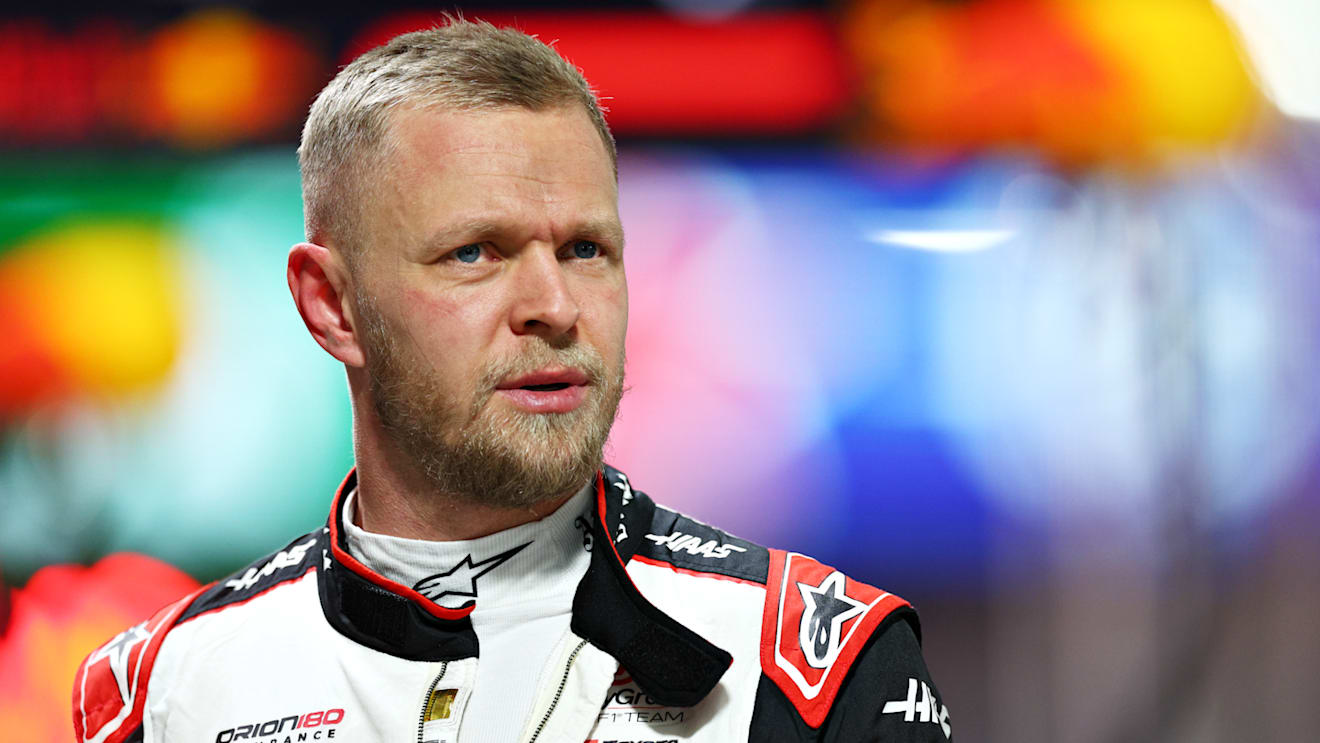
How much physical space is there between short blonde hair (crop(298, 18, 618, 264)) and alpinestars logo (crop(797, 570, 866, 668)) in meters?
0.50

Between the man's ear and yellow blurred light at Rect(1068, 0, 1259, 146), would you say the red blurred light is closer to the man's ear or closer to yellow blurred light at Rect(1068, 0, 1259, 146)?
yellow blurred light at Rect(1068, 0, 1259, 146)

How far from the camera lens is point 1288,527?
2854 mm

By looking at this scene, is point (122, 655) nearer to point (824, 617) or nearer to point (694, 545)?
point (694, 545)

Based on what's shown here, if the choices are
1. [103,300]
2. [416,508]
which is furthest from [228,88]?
[416,508]

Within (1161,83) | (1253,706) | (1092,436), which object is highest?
(1161,83)

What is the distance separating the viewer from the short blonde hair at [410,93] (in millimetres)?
1265

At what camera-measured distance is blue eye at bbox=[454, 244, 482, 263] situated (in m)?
1.22

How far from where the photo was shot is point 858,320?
282 centimetres

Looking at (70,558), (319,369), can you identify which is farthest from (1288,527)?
(70,558)

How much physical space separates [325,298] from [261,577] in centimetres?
36

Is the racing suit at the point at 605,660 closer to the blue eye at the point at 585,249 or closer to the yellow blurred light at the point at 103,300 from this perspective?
the blue eye at the point at 585,249

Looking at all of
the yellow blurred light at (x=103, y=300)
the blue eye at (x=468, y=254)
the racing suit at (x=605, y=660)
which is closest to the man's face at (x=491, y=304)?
the blue eye at (x=468, y=254)

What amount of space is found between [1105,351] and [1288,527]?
58 centimetres

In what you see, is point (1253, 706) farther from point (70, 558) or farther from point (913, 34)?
point (70, 558)
